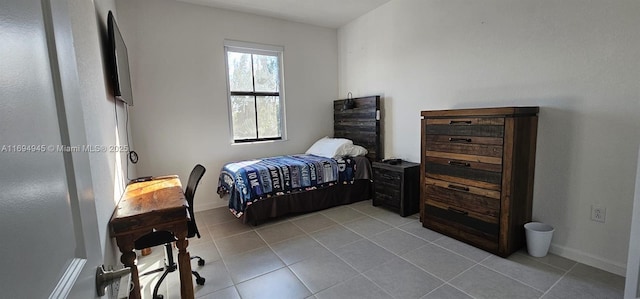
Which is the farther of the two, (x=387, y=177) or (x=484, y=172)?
(x=387, y=177)

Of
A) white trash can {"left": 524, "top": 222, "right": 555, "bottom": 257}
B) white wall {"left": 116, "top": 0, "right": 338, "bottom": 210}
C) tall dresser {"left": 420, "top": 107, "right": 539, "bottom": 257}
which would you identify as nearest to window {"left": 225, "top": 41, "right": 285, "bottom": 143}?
white wall {"left": 116, "top": 0, "right": 338, "bottom": 210}

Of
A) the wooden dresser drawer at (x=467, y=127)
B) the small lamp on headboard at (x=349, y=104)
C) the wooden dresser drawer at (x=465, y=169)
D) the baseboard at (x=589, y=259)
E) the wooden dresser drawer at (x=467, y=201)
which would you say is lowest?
the baseboard at (x=589, y=259)

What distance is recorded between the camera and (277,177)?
3.27 meters

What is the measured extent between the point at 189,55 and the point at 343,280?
3272mm

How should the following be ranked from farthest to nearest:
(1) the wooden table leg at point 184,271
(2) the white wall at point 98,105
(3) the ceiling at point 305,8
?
(3) the ceiling at point 305,8 → (1) the wooden table leg at point 184,271 → (2) the white wall at point 98,105

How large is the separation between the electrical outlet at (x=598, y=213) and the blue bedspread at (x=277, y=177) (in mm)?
2381

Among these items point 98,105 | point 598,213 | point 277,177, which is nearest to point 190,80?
point 277,177

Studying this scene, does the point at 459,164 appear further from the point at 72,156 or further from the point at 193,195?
the point at 72,156

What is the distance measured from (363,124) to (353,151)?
18.7 inches

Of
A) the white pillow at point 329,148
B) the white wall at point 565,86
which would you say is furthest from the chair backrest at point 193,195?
the white wall at point 565,86

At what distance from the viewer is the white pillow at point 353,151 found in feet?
12.9

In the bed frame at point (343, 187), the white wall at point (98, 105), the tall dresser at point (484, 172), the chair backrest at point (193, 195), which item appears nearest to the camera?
the white wall at point (98, 105)

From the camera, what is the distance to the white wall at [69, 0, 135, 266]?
49.1 inches

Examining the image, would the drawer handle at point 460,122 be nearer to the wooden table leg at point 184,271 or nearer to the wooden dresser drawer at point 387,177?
the wooden dresser drawer at point 387,177
